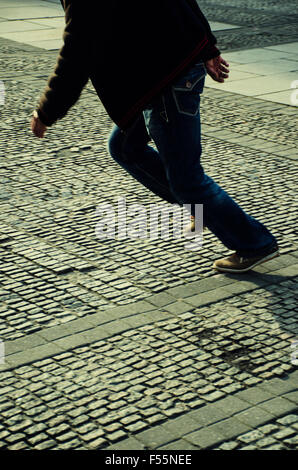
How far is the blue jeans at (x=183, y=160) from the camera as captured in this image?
4.03 m

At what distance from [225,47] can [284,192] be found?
6157 millimetres

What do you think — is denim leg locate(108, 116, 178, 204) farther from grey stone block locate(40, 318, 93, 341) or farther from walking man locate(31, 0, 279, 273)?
grey stone block locate(40, 318, 93, 341)

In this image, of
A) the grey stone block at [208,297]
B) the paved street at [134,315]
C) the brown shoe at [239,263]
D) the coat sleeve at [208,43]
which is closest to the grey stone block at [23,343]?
the paved street at [134,315]

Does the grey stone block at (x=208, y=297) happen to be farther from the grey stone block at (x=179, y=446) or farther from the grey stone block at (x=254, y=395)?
the grey stone block at (x=179, y=446)

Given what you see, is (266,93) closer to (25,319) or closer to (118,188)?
(118,188)

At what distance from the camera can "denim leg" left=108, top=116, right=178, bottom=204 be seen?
14.3ft

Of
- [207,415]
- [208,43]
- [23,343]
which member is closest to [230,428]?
[207,415]

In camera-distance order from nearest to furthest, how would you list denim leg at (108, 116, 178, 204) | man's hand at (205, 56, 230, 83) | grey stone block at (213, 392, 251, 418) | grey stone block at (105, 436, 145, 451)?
grey stone block at (105, 436, 145, 451) < grey stone block at (213, 392, 251, 418) < man's hand at (205, 56, 230, 83) < denim leg at (108, 116, 178, 204)

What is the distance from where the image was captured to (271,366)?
356cm

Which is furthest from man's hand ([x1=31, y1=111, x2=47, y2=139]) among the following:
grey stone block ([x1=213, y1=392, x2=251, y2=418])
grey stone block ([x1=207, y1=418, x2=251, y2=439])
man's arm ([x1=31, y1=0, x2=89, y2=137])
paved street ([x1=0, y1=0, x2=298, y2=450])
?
grey stone block ([x1=207, y1=418, x2=251, y2=439])

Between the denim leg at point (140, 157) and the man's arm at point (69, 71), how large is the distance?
1.45 ft

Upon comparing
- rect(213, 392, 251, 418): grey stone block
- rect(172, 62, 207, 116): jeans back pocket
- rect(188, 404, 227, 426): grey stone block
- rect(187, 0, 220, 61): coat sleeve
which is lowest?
rect(213, 392, 251, 418): grey stone block

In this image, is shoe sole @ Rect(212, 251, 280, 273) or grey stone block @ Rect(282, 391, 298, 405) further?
shoe sole @ Rect(212, 251, 280, 273)

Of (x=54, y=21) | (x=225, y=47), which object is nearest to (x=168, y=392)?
(x=225, y=47)
